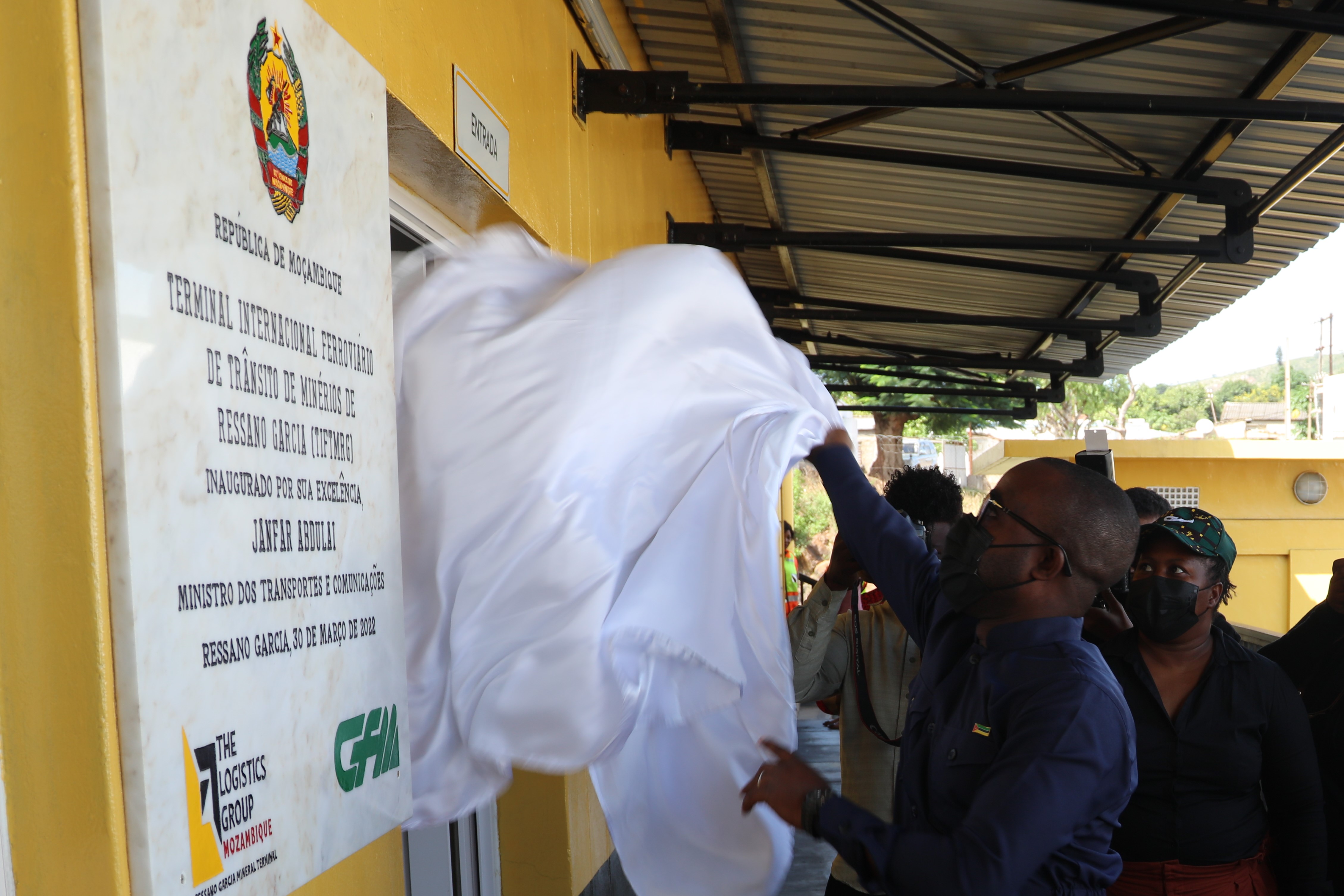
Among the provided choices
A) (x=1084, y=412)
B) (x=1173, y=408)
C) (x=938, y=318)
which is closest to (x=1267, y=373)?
(x=1173, y=408)

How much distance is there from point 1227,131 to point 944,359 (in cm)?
555

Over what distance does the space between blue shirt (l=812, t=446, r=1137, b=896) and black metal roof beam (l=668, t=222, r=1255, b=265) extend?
11.7 feet

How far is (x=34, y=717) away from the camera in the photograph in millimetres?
1148

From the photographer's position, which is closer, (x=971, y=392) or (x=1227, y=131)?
(x=1227, y=131)

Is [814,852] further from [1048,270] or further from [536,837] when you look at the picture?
[1048,270]

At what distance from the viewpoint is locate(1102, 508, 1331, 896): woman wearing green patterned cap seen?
262 centimetres

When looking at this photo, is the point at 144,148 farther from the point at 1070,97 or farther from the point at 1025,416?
the point at 1025,416

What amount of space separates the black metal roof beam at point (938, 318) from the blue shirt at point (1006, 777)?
497 centimetres

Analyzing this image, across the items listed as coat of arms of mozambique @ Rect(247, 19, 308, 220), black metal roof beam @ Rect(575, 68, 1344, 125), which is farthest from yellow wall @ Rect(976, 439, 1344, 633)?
coat of arms of mozambique @ Rect(247, 19, 308, 220)

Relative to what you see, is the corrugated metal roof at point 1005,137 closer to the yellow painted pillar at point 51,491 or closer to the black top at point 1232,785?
the black top at point 1232,785

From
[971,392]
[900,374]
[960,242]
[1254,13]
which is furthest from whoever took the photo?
[971,392]

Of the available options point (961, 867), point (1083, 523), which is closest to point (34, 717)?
point (961, 867)

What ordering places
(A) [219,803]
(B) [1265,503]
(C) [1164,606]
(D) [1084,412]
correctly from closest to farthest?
(A) [219,803], (C) [1164,606], (B) [1265,503], (D) [1084,412]

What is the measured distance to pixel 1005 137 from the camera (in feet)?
17.8
